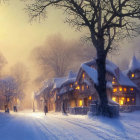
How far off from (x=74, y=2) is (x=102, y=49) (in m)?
4.37

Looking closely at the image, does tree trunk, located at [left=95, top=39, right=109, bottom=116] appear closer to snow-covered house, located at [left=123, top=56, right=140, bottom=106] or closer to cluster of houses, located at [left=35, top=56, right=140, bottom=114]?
cluster of houses, located at [left=35, top=56, right=140, bottom=114]

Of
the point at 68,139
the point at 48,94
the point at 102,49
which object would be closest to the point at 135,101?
the point at 48,94

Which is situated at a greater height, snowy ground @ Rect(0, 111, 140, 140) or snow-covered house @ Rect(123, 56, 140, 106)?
snow-covered house @ Rect(123, 56, 140, 106)

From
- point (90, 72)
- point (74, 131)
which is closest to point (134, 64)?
point (90, 72)

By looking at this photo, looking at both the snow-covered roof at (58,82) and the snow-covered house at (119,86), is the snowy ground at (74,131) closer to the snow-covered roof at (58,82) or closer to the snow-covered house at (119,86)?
the snow-covered house at (119,86)

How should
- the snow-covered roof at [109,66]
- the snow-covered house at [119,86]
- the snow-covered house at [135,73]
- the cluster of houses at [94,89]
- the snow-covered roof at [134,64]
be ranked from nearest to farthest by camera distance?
the cluster of houses at [94,89] < the snow-covered roof at [109,66] < the snow-covered house at [119,86] < the snow-covered house at [135,73] < the snow-covered roof at [134,64]

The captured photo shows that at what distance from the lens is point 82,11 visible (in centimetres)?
1595

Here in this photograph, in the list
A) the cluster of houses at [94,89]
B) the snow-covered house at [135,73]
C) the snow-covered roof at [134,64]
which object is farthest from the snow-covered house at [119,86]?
the snow-covered roof at [134,64]

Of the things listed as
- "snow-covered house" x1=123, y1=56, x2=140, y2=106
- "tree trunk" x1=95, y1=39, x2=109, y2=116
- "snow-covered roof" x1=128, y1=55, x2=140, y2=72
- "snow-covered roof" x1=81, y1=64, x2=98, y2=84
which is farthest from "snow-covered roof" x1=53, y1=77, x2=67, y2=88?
"tree trunk" x1=95, y1=39, x2=109, y2=116

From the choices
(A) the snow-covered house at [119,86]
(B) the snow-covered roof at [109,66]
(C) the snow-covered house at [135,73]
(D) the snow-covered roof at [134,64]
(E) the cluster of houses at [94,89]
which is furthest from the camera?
(D) the snow-covered roof at [134,64]

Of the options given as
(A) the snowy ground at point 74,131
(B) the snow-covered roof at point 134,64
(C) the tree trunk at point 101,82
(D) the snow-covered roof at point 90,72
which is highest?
(B) the snow-covered roof at point 134,64

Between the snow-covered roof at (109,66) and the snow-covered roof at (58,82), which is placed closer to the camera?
the snow-covered roof at (109,66)

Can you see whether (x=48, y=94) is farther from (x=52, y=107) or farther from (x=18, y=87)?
(x=18, y=87)

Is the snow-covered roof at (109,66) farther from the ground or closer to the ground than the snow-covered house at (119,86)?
farther from the ground
